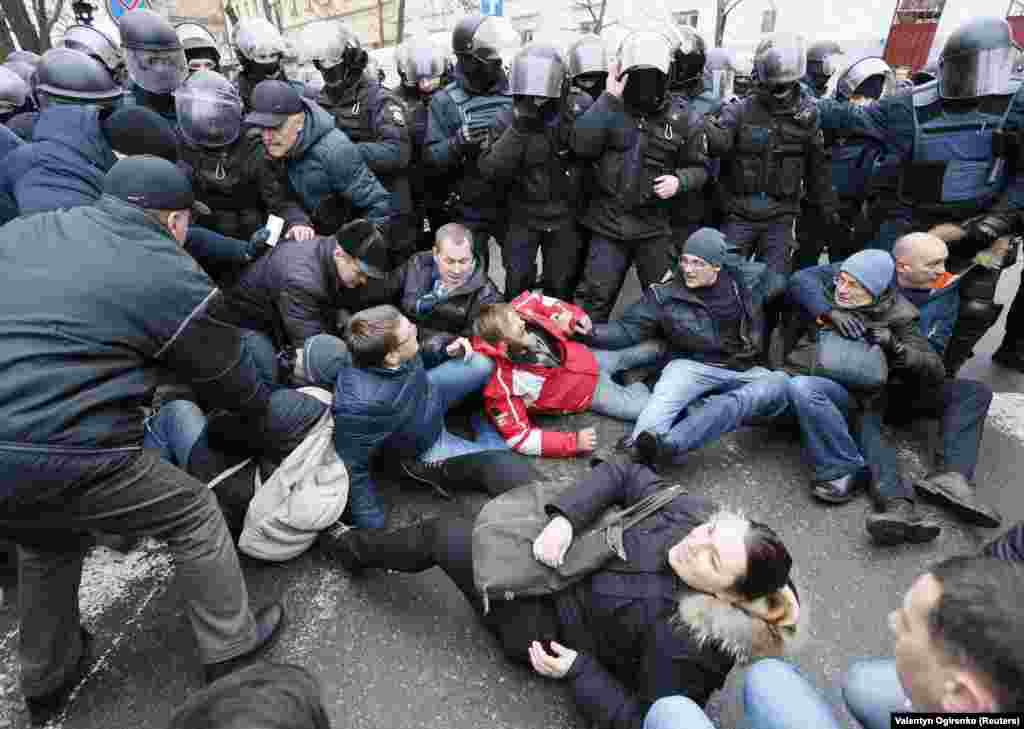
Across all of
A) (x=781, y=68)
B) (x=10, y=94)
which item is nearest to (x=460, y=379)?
(x=781, y=68)

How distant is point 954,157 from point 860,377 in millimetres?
1612

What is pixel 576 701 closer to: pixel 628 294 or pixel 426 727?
pixel 426 727

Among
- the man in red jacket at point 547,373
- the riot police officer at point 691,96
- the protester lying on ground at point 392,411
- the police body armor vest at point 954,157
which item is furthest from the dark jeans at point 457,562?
the police body armor vest at point 954,157

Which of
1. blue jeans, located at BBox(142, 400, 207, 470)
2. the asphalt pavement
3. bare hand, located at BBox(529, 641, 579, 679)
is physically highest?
blue jeans, located at BBox(142, 400, 207, 470)

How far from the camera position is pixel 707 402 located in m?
3.09

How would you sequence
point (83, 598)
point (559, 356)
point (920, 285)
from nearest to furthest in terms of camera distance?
point (83, 598) → point (920, 285) → point (559, 356)

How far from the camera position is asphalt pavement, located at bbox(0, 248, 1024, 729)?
204cm

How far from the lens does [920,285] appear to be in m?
3.13

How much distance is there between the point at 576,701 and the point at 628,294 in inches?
147

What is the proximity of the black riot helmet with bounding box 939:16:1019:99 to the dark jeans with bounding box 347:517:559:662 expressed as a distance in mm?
3603

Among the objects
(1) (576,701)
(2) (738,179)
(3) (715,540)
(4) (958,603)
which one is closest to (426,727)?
(1) (576,701)

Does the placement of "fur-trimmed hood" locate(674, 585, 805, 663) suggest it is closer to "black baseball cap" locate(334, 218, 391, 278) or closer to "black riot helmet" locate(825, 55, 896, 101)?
"black baseball cap" locate(334, 218, 391, 278)

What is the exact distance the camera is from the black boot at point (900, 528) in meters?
2.55

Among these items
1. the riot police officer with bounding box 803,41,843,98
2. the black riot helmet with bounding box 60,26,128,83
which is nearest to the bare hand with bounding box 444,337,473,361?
the black riot helmet with bounding box 60,26,128,83
